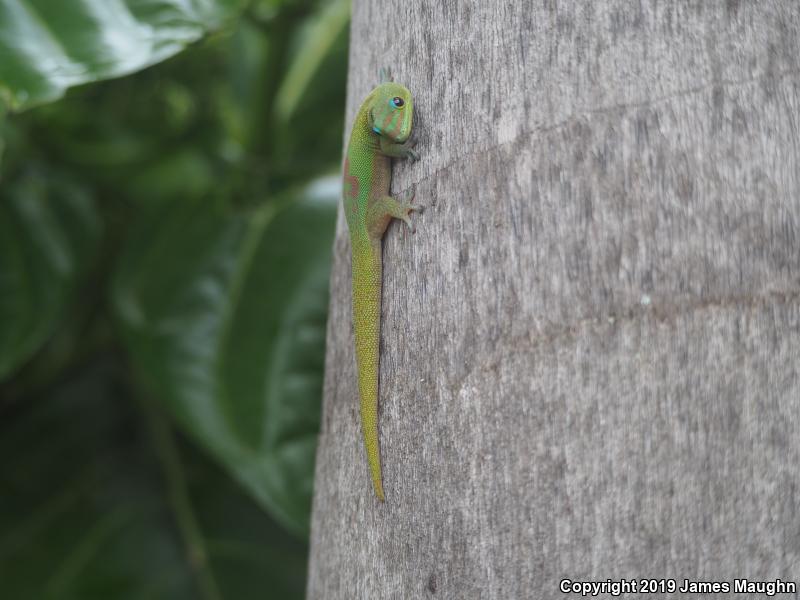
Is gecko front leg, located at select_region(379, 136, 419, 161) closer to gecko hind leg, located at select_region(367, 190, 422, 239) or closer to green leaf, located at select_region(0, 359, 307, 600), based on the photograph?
gecko hind leg, located at select_region(367, 190, 422, 239)

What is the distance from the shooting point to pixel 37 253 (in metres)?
2.13

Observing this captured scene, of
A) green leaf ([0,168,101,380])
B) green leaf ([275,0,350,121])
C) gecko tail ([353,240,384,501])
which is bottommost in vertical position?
gecko tail ([353,240,384,501])

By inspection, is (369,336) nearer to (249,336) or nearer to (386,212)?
(386,212)

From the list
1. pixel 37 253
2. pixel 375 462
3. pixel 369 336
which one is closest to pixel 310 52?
pixel 37 253

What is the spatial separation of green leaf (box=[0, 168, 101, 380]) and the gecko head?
1.35m

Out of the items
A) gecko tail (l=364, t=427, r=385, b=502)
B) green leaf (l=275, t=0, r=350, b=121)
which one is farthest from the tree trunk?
green leaf (l=275, t=0, r=350, b=121)

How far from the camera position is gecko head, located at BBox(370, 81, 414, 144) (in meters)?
→ 0.99

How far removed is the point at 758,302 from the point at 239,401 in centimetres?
132

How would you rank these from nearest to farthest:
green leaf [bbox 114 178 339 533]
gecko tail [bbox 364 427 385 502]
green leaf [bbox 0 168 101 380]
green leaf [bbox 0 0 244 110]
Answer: gecko tail [bbox 364 427 385 502]
green leaf [bbox 0 0 244 110]
green leaf [bbox 114 178 339 533]
green leaf [bbox 0 168 101 380]

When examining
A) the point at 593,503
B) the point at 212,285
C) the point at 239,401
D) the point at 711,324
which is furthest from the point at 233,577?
the point at 711,324

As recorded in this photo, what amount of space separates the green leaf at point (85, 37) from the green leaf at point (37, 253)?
815 mm

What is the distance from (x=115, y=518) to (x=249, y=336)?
0.76 m

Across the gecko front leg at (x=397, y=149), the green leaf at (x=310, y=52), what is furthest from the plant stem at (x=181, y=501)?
the gecko front leg at (x=397, y=149)

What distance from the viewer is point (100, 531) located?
2.11m
